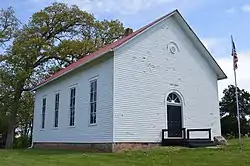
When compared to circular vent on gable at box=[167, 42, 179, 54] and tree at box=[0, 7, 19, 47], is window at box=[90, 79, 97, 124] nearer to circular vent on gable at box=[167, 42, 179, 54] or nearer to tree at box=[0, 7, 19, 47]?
circular vent on gable at box=[167, 42, 179, 54]

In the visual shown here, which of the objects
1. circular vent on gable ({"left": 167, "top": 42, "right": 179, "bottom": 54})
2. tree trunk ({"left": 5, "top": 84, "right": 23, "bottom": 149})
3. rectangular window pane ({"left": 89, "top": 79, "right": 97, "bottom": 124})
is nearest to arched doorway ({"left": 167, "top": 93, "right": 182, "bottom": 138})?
circular vent on gable ({"left": 167, "top": 42, "right": 179, "bottom": 54})

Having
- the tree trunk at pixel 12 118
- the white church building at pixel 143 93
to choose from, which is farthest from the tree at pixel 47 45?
Result: the white church building at pixel 143 93

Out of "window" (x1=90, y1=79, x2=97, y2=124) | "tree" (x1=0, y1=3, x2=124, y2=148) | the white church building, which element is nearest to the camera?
the white church building

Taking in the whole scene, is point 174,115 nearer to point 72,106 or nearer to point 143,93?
point 143,93

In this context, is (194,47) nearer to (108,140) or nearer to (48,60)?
(108,140)

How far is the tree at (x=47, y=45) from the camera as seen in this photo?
32.4m

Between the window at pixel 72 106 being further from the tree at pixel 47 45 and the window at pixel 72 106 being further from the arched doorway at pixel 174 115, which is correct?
the tree at pixel 47 45

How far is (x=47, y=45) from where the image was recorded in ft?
110

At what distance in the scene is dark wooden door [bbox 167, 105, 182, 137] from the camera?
18266mm

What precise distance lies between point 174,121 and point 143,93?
8.50ft

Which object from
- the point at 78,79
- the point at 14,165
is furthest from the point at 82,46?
the point at 14,165

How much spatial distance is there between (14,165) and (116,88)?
6.49m

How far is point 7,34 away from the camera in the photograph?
35688mm

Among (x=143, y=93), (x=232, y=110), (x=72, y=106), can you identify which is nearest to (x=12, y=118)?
(x=72, y=106)
